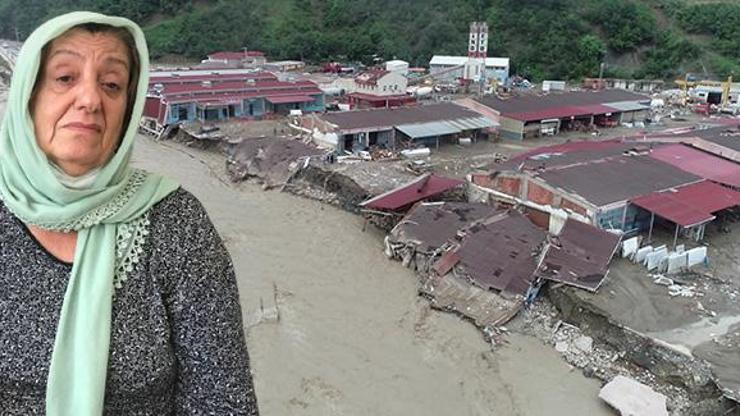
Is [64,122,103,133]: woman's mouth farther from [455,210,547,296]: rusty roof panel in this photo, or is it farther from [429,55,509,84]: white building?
[429,55,509,84]: white building

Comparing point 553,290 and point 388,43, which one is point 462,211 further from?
point 388,43

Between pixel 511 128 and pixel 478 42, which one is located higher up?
pixel 478 42

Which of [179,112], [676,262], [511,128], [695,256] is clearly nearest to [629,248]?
[676,262]

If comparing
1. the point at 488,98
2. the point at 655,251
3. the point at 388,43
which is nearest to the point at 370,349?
the point at 655,251

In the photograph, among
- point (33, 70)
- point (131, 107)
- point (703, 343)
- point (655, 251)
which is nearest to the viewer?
point (33, 70)

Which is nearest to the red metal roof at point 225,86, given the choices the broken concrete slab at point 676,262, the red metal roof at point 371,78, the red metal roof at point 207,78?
the red metal roof at point 207,78

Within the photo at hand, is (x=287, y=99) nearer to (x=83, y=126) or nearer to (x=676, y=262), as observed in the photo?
(x=676, y=262)
